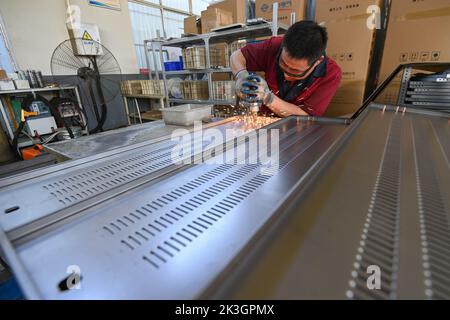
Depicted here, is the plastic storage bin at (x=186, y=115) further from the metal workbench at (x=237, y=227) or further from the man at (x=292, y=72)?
the metal workbench at (x=237, y=227)

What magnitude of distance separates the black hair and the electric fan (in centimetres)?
293

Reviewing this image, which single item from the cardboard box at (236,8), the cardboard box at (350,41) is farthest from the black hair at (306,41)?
the cardboard box at (236,8)

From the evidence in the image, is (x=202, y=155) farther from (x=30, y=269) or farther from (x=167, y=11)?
(x=167, y=11)

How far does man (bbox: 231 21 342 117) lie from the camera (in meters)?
1.07

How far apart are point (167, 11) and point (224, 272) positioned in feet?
20.1

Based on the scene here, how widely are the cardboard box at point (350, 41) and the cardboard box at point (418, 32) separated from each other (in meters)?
0.16

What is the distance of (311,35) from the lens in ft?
3.44

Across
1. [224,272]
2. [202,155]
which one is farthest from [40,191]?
[224,272]

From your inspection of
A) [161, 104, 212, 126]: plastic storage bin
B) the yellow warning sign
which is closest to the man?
[161, 104, 212, 126]: plastic storage bin

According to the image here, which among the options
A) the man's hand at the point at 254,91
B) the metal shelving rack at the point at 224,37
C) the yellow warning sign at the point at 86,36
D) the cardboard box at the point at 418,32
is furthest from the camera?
the yellow warning sign at the point at 86,36

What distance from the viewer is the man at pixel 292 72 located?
1.07 meters

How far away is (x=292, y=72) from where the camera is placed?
1.27 meters

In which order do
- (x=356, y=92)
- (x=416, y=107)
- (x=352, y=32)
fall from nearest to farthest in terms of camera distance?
(x=416, y=107) < (x=352, y=32) < (x=356, y=92)
